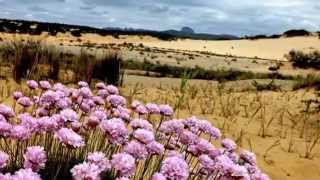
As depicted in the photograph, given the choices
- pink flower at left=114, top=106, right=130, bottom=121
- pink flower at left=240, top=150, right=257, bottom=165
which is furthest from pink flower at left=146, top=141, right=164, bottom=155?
pink flower at left=114, top=106, right=130, bottom=121

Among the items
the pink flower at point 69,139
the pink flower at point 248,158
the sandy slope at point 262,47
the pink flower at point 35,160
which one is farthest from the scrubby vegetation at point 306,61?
the pink flower at point 35,160

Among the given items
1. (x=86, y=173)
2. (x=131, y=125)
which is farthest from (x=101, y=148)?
(x=86, y=173)

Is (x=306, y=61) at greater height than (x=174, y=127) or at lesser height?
lesser

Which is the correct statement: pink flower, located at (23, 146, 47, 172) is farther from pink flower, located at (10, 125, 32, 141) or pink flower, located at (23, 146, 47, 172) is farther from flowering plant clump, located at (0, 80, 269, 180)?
pink flower, located at (10, 125, 32, 141)

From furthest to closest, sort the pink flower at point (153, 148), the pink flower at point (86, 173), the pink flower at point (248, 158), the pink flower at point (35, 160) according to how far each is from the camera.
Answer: the pink flower at point (248, 158), the pink flower at point (153, 148), the pink flower at point (35, 160), the pink flower at point (86, 173)

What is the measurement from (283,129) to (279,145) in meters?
1.16

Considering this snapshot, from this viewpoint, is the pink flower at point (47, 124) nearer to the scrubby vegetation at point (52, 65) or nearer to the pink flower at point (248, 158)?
the pink flower at point (248, 158)

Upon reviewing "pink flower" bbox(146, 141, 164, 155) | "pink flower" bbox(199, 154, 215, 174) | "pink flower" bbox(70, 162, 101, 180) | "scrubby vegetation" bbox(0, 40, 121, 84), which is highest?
"pink flower" bbox(70, 162, 101, 180)

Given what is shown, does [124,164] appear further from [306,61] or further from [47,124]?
[306,61]

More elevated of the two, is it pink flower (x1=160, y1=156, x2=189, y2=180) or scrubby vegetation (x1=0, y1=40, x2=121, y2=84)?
pink flower (x1=160, y1=156, x2=189, y2=180)

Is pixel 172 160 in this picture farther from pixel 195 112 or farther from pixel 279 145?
pixel 195 112

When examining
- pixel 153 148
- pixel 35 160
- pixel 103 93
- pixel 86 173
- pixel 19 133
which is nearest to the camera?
pixel 86 173

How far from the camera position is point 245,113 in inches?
374

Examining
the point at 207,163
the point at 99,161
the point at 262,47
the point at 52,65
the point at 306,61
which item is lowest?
the point at 262,47
